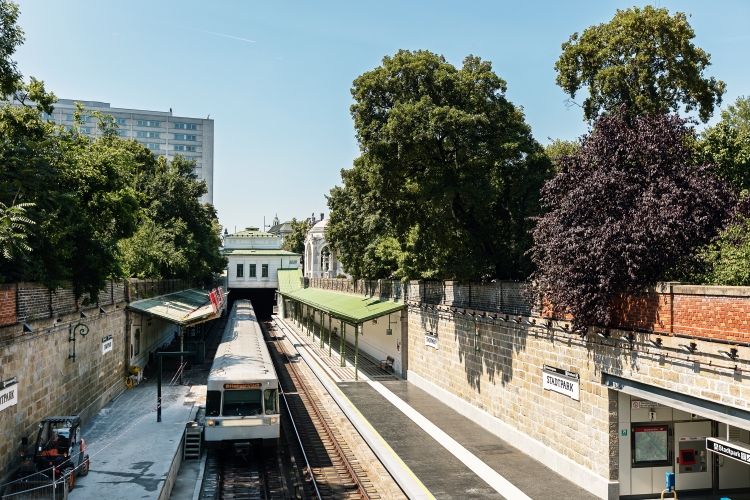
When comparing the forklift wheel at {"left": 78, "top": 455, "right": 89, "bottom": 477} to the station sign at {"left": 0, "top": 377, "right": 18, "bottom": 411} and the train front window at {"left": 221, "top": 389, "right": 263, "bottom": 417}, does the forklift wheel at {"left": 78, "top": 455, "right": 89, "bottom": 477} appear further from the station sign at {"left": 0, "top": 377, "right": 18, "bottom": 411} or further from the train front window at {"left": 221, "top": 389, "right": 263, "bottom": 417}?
the train front window at {"left": 221, "top": 389, "right": 263, "bottom": 417}

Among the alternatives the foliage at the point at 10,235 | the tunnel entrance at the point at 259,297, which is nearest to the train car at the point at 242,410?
the foliage at the point at 10,235

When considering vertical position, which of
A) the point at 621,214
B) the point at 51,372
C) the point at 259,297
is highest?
the point at 621,214

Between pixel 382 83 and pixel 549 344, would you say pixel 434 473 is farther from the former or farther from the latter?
pixel 382 83

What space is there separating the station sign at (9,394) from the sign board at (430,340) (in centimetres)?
1506

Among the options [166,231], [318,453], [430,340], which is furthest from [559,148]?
[166,231]

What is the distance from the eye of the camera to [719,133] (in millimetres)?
16250

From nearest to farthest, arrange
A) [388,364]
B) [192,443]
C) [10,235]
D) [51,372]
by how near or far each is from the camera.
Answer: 1. [10,235]
2. [51,372]
3. [192,443]
4. [388,364]

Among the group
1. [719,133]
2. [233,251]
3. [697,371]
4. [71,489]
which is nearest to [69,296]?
[71,489]

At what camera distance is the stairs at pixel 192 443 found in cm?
1644

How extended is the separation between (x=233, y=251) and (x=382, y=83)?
64090 mm

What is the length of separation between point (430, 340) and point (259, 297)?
2538 inches

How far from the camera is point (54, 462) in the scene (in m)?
12.3

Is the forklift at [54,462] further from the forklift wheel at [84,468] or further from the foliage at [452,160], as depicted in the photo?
the foliage at [452,160]

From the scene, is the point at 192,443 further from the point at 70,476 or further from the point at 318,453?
the point at 70,476
